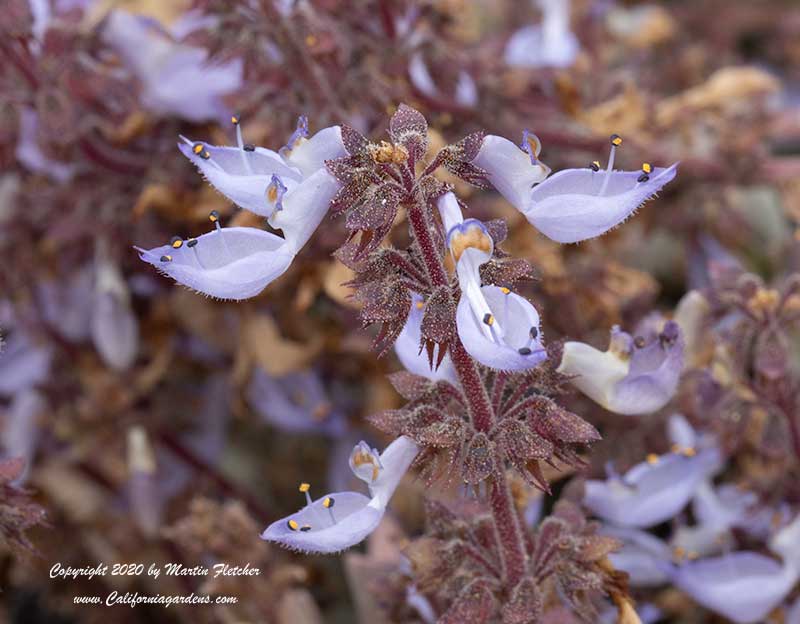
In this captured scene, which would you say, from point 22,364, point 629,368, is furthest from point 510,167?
point 22,364

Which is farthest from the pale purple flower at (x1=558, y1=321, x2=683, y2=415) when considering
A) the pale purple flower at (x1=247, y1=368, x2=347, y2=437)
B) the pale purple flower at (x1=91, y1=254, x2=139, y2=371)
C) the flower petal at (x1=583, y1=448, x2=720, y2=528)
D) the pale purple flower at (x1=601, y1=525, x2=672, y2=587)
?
the pale purple flower at (x1=91, y1=254, x2=139, y2=371)

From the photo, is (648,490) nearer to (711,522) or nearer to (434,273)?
(711,522)

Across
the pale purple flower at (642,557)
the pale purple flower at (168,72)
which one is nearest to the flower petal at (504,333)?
the pale purple flower at (642,557)

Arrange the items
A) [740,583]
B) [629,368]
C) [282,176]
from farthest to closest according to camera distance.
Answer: [740,583] < [629,368] < [282,176]

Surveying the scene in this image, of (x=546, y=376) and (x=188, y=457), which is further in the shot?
(x=188, y=457)

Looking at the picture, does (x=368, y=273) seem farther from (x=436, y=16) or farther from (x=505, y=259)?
(x=436, y=16)

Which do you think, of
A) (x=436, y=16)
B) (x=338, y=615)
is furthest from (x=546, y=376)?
(x=338, y=615)
